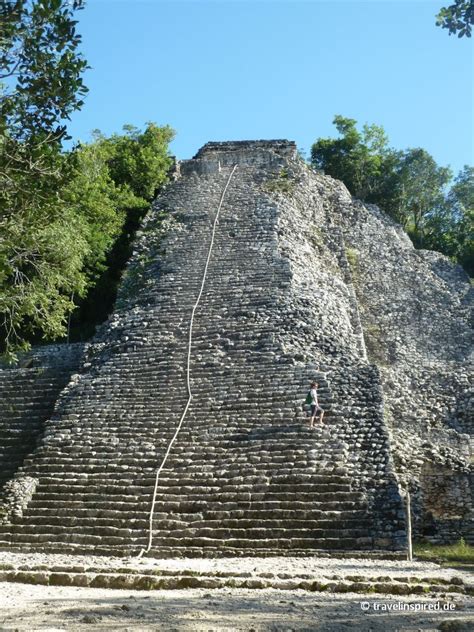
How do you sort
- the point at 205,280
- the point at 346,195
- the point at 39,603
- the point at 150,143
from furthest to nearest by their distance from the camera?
the point at 150,143
the point at 346,195
the point at 205,280
the point at 39,603

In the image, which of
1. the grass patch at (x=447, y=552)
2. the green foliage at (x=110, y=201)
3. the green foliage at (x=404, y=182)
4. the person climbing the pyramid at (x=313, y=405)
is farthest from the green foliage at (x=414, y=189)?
the grass patch at (x=447, y=552)

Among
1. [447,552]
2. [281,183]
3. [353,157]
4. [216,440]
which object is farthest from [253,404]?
[353,157]

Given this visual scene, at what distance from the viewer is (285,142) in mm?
22047

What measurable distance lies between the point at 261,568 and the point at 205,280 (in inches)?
337

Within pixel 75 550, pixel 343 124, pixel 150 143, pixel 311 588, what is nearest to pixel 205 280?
pixel 75 550

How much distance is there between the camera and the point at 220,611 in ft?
14.8

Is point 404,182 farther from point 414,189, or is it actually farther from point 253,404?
point 253,404

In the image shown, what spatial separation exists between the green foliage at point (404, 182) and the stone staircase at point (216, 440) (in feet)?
45.1

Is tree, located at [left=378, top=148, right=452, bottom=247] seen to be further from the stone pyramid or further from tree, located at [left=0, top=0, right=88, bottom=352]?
tree, located at [left=0, top=0, right=88, bottom=352]

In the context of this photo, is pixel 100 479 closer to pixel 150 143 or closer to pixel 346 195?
pixel 346 195

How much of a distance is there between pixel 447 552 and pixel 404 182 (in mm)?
21124

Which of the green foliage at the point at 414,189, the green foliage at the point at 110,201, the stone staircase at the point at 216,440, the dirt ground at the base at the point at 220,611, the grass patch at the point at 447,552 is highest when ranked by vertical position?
the green foliage at the point at 414,189

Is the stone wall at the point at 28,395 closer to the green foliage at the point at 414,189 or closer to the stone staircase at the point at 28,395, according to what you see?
the stone staircase at the point at 28,395

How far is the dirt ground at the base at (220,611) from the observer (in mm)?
4102
